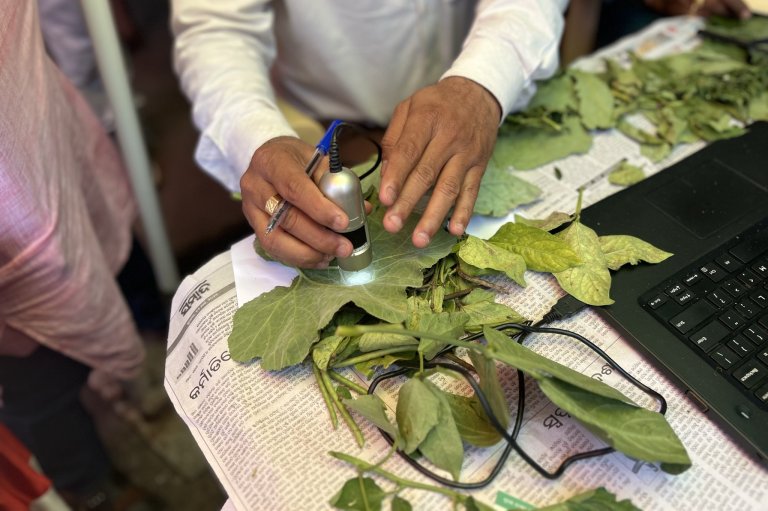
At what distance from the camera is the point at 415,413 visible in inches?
19.0

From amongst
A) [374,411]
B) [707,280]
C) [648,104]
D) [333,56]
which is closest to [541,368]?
[374,411]

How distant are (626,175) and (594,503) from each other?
46 centimetres

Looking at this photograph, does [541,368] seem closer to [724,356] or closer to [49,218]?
[724,356]

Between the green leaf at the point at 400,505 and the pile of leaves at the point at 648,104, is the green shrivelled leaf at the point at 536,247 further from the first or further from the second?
the green leaf at the point at 400,505

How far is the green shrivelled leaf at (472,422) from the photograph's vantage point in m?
0.49

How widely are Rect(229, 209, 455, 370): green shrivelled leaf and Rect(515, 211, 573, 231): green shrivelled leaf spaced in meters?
0.12

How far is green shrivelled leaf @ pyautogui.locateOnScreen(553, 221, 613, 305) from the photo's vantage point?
1.94 feet

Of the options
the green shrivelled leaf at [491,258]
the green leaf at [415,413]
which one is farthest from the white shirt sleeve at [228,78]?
the green leaf at [415,413]

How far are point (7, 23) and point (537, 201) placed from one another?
0.67 meters

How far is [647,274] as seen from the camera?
0.61 m

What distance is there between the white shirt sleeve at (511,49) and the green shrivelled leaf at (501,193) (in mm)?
82

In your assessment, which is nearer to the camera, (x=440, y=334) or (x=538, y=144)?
(x=440, y=334)

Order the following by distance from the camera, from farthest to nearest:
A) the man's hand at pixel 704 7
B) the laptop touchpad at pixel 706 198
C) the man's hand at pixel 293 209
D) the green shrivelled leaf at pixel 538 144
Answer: the man's hand at pixel 704 7 < the green shrivelled leaf at pixel 538 144 < the laptop touchpad at pixel 706 198 < the man's hand at pixel 293 209

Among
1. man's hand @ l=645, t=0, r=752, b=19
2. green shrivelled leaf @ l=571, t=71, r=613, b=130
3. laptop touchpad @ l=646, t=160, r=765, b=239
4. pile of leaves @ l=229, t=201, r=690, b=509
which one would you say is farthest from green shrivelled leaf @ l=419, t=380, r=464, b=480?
man's hand @ l=645, t=0, r=752, b=19
